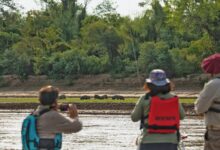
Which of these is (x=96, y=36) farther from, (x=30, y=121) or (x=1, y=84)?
(x=30, y=121)

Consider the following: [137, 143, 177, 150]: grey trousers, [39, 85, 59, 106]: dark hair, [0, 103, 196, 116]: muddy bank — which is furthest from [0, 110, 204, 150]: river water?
[39, 85, 59, 106]: dark hair

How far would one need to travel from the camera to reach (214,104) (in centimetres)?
762

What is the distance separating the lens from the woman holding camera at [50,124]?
22.9 ft

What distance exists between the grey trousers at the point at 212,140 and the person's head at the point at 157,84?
102 centimetres

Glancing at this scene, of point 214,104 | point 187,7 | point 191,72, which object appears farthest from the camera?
point 191,72

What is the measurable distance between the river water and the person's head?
8148mm

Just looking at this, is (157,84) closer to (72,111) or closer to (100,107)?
(72,111)

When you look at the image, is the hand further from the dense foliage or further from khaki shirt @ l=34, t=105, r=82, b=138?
the dense foliage

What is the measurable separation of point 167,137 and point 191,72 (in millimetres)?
50681

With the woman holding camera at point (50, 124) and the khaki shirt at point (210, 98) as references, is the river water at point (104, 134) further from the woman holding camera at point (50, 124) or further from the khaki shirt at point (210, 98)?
the woman holding camera at point (50, 124)

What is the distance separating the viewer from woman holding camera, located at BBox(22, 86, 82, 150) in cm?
697

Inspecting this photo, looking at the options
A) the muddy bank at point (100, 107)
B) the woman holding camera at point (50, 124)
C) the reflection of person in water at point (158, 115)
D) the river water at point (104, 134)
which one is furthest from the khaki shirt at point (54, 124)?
the muddy bank at point (100, 107)

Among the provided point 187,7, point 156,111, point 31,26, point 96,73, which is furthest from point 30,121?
point 31,26

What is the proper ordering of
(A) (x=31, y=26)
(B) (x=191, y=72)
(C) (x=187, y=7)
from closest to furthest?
(C) (x=187, y=7)
(B) (x=191, y=72)
(A) (x=31, y=26)
